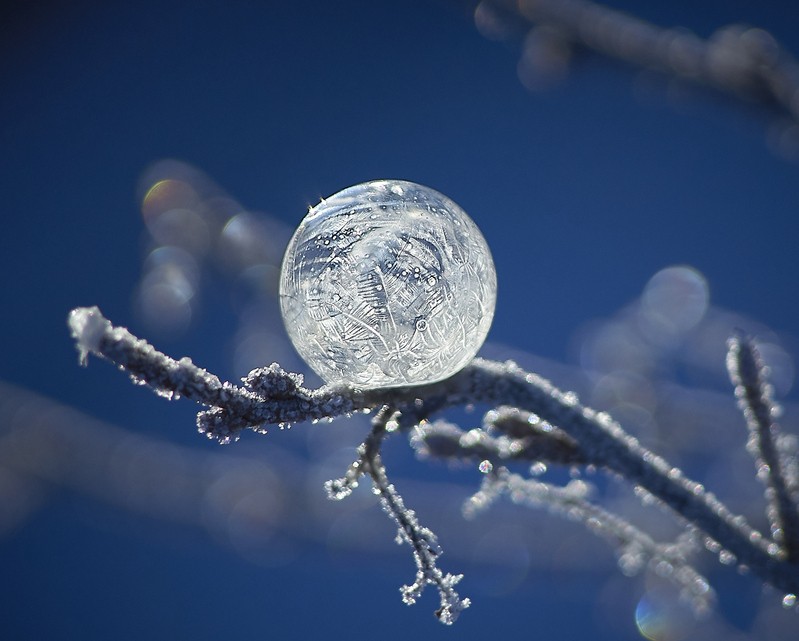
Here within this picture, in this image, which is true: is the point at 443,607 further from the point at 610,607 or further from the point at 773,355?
the point at 610,607

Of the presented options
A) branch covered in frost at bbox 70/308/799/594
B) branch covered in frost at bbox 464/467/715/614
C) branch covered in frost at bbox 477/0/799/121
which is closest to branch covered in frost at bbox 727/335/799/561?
branch covered in frost at bbox 70/308/799/594

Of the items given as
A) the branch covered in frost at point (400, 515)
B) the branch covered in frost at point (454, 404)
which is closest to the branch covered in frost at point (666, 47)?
the branch covered in frost at point (454, 404)

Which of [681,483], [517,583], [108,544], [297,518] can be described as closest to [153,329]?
[297,518]

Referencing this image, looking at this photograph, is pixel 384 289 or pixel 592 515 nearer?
pixel 384 289

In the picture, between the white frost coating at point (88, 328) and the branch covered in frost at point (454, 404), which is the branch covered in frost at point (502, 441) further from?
the white frost coating at point (88, 328)

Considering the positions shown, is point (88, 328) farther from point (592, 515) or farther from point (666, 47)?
point (666, 47)

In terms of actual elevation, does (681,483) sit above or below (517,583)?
below

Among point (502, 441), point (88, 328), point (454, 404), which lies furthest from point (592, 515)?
point (88, 328)

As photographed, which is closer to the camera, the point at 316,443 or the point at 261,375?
the point at 261,375
